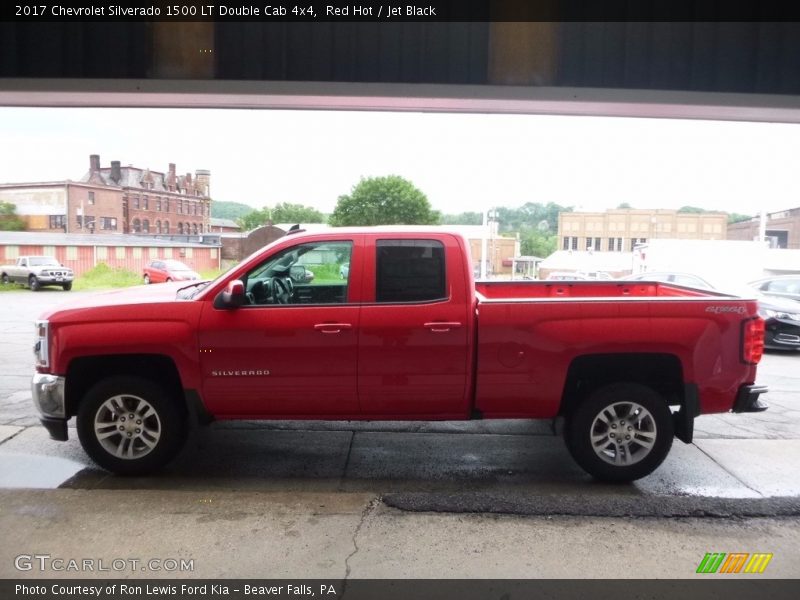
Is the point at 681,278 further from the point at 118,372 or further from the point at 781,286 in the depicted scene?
the point at 118,372

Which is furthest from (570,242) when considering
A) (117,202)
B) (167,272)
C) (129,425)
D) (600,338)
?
(117,202)

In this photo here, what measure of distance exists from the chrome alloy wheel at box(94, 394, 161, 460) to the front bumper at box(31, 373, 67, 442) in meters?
0.30

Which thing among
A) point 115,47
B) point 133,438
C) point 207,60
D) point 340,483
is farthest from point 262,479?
point 115,47

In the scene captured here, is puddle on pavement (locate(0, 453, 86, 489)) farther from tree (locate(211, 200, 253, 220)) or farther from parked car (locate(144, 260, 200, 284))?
tree (locate(211, 200, 253, 220))

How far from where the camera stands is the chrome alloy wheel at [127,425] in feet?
14.6

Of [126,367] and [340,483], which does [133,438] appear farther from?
[340,483]

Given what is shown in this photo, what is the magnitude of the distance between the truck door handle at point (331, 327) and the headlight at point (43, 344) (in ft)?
6.92

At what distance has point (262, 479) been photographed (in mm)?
A: 4605

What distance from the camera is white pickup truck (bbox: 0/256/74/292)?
16.8 metres

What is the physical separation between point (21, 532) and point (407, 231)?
10.9ft

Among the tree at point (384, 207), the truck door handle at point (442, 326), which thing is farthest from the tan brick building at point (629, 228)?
the truck door handle at point (442, 326)

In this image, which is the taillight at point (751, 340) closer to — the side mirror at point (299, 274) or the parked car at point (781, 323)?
the side mirror at point (299, 274)

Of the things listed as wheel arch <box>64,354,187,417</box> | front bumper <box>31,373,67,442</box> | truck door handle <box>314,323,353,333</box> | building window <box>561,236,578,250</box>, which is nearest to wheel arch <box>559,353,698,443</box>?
truck door handle <box>314,323,353,333</box>
